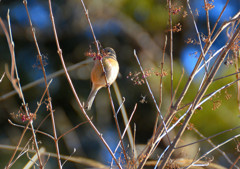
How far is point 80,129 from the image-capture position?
12.5 ft


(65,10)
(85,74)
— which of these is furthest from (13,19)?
(85,74)

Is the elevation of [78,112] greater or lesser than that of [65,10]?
lesser

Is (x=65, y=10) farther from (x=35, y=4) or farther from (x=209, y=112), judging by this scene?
(x=209, y=112)

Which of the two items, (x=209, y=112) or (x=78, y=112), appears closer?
(x=209, y=112)

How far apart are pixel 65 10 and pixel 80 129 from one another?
1.47m

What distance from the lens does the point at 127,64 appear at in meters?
3.81

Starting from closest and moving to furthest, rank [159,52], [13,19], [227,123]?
[227,123] → [159,52] → [13,19]

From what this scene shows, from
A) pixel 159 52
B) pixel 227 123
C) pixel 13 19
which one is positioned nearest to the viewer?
pixel 227 123

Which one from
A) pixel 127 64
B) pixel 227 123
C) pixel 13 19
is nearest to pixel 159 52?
pixel 127 64

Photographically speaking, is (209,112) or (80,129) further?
(80,129)

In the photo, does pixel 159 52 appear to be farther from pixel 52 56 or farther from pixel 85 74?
pixel 52 56

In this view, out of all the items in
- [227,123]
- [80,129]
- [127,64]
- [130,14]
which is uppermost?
[130,14]

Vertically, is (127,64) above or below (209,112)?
above

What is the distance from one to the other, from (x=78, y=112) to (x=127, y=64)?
80 cm
